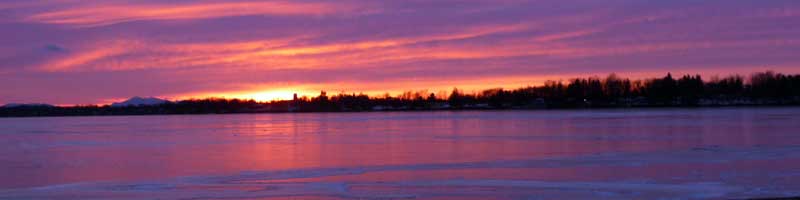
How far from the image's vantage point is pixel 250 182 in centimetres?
1168

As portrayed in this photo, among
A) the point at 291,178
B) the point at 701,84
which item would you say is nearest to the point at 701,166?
the point at 291,178

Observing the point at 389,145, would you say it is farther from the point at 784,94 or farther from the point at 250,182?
the point at 784,94

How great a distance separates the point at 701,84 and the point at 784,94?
13.9 metres

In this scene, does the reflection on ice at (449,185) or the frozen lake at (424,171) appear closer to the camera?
the reflection on ice at (449,185)

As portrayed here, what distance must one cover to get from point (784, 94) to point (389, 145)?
96.1 meters

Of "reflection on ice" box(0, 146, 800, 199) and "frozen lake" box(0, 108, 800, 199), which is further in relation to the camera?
"frozen lake" box(0, 108, 800, 199)

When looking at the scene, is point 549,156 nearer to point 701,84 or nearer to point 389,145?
point 389,145

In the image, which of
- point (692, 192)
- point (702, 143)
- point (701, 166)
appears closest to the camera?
point (692, 192)

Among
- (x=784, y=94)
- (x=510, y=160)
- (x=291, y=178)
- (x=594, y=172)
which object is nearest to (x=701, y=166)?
(x=594, y=172)

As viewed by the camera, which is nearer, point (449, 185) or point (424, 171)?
point (449, 185)

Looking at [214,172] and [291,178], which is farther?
[214,172]

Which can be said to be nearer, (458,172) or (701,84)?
(458,172)

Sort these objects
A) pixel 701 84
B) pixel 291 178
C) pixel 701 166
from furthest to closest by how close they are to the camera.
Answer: pixel 701 84 → pixel 701 166 → pixel 291 178

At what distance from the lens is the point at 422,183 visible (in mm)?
11250
